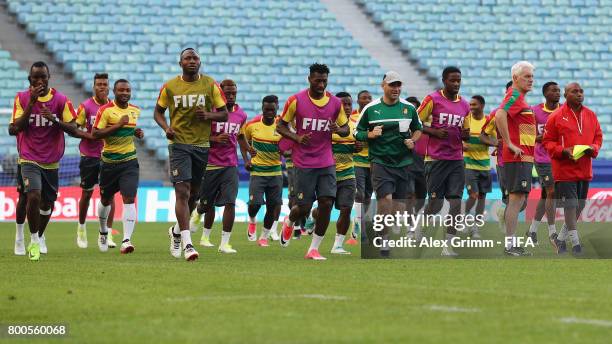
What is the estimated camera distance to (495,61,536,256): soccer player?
574 inches

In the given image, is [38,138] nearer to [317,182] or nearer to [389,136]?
[317,182]

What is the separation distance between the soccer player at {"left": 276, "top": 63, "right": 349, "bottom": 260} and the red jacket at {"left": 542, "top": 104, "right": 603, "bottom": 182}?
8.21 ft

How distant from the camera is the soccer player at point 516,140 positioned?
14.6 metres

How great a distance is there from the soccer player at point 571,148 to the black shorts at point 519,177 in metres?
0.33

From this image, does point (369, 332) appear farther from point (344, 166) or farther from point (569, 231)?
point (344, 166)

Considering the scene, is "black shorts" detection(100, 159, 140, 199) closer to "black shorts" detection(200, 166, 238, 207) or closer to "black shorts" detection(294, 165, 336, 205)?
"black shorts" detection(200, 166, 238, 207)

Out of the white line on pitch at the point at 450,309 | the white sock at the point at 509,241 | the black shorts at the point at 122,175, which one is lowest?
the white sock at the point at 509,241

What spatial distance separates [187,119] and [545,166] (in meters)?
6.02

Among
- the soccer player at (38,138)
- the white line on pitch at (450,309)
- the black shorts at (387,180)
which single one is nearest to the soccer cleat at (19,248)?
the soccer player at (38,138)

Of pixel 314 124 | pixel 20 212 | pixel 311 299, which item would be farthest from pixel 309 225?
pixel 311 299

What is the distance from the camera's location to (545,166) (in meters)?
17.8

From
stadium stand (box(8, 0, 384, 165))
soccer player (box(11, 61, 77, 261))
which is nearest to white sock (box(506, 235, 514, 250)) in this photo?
soccer player (box(11, 61, 77, 261))

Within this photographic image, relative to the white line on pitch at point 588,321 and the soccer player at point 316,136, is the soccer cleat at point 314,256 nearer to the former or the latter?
the soccer player at point 316,136

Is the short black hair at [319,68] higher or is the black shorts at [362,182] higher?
the short black hair at [319,68]
